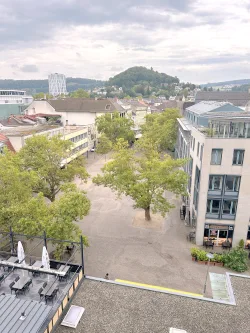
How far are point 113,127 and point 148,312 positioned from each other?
59.1 m

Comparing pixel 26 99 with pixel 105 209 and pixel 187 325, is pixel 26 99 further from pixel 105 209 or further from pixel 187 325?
pixel 187 325

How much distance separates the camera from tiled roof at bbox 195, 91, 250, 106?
72125 millimetres

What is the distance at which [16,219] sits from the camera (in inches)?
763

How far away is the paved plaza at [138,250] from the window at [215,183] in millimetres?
6678

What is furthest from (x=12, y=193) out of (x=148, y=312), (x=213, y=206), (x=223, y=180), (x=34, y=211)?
(x=223, y=180)

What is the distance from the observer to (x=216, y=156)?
82.2 ft

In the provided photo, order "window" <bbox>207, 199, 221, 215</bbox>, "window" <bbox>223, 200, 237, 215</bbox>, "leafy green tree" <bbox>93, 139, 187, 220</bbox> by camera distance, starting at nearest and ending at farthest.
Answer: "window" <bbox>223, 200, 237, 215</bbox> → "window" <bbox>207, 199, 221, 215</bbox> → "leafy green tree" <bbox>93, 139, 187, 220</bbox>

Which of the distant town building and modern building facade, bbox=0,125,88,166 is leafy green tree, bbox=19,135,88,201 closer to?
modern building facade, bbox=0,125,88,166

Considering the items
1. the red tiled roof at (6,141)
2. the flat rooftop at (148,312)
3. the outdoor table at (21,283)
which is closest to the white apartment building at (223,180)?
the flat rooftop at (148,312)

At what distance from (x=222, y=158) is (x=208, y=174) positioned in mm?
2045

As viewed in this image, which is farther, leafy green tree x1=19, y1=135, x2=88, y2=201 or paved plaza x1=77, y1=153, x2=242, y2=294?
leafy green tree x1=19, y1=135, x2=88, y2=201

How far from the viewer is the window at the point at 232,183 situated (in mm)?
25422

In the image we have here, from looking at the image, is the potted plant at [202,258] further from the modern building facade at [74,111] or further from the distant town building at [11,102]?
the distant town building at [11,102]

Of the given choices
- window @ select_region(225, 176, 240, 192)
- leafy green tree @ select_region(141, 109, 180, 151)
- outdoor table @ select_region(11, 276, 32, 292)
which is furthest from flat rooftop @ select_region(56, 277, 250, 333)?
leafy green tree @ select_region(141, 109, 180, 151)
